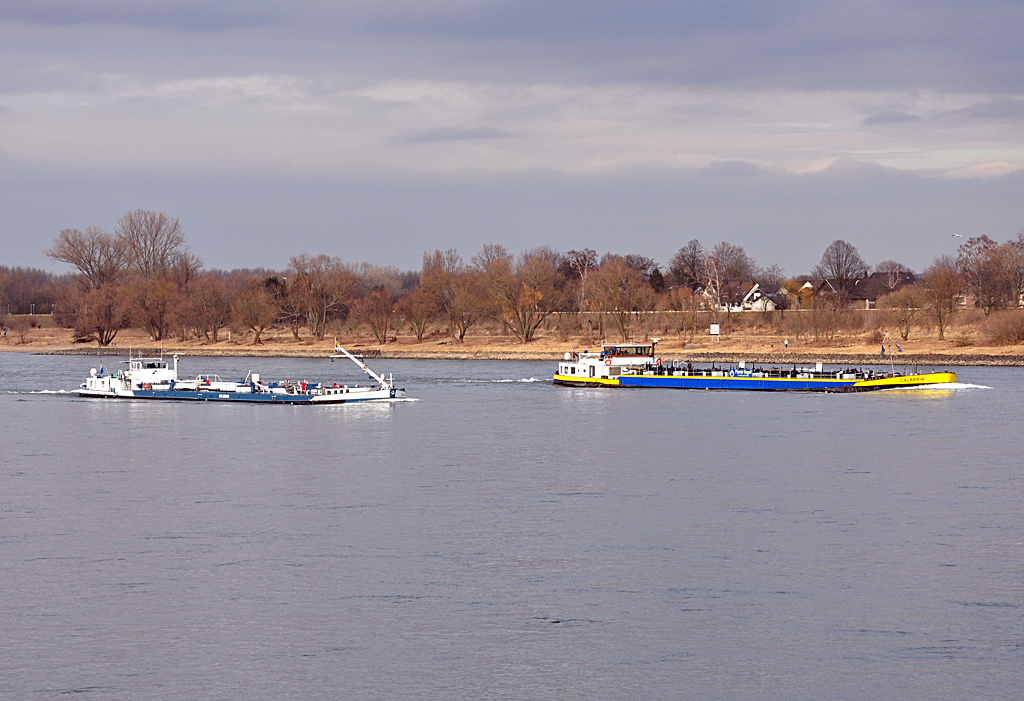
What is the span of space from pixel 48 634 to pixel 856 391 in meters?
65.1

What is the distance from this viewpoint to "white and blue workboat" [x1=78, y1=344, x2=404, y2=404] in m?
72.2

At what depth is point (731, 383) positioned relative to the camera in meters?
82.1

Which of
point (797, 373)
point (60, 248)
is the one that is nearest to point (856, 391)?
point (797, 373)

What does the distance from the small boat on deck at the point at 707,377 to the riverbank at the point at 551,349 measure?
601 inches

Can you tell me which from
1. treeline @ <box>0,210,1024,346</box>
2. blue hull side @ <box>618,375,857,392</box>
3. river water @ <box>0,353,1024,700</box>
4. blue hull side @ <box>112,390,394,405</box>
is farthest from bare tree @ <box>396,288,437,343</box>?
river water @ <box>0,353,1024,700</box>

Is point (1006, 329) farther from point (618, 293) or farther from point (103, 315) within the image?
point (103, 315)

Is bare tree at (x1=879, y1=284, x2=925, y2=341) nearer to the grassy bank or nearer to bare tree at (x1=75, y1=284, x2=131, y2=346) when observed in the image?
the grassy bank

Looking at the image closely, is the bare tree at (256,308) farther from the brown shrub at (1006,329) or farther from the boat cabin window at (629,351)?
the brown shrub at (1006,329)

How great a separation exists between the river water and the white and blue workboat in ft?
72.6

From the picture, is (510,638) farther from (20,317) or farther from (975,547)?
(20,317)

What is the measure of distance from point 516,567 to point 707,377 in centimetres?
6089

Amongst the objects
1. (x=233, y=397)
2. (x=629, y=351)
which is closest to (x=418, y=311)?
(x=629, y=351)

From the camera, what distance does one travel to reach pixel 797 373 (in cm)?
8469

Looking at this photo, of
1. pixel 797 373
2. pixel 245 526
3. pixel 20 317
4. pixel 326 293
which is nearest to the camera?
pixel 245 526
